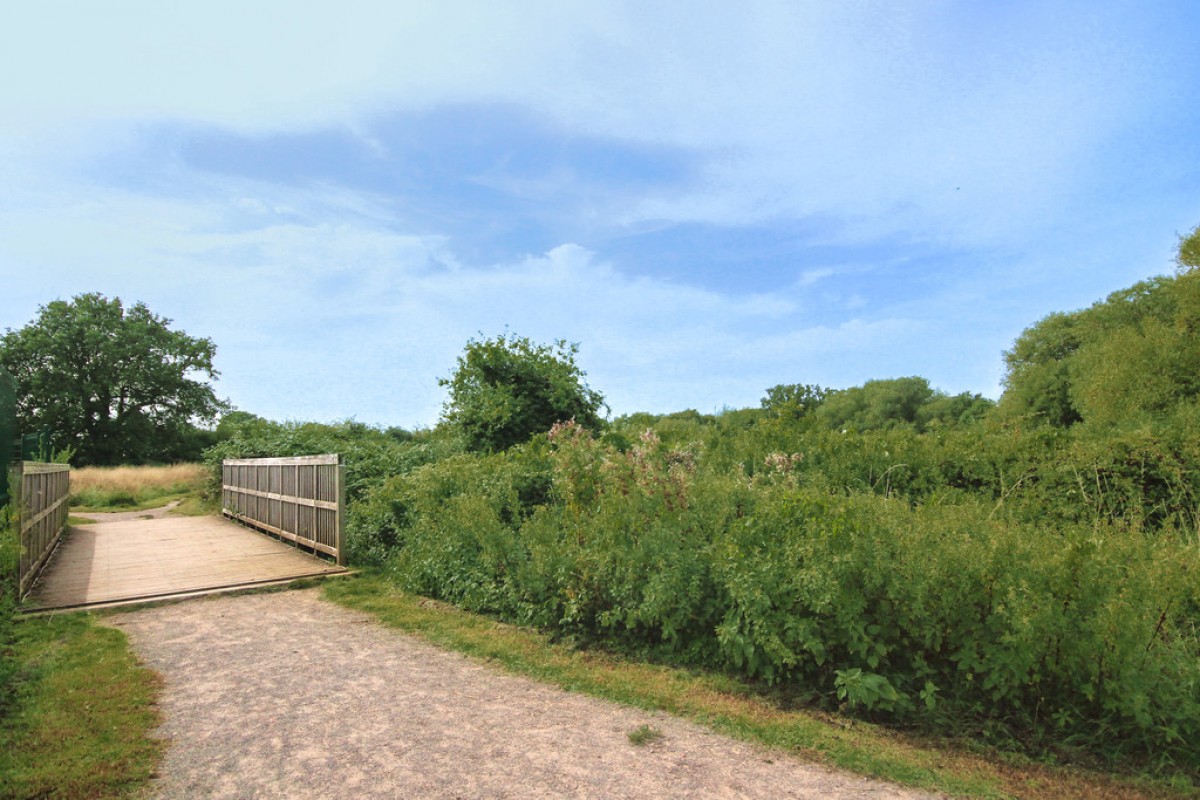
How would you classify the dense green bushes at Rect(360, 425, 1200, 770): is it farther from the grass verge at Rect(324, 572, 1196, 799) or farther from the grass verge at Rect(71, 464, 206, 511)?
the grass verge at Rect(71, 464, 206, 511)

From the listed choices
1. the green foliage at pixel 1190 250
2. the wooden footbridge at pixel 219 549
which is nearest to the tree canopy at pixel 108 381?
the wooden footbridge at pixel 219 549

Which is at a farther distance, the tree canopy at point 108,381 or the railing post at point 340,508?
the tree canopy at point 108,381

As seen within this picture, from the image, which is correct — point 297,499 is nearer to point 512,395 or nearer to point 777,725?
point 512,395

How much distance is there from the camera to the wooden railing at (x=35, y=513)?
7.65 meters

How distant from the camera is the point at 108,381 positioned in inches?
1503

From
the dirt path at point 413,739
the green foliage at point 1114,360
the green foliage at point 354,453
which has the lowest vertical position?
the dirt path at point 413,739

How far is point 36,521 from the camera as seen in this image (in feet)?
29.0

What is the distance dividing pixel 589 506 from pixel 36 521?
719cm

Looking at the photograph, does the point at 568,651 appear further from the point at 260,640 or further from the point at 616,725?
the point at 260,640

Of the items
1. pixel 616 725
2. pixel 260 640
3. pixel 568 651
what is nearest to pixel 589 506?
pixel 568 651

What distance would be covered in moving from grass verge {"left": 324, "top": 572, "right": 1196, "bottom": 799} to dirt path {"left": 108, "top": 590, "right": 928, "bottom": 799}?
173mm

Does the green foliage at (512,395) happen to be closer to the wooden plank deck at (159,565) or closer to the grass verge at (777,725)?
the wooden plank deck at (159,565)

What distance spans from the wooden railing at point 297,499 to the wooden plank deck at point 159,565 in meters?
0.27

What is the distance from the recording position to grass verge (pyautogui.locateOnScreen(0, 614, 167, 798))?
3445 millimetres
